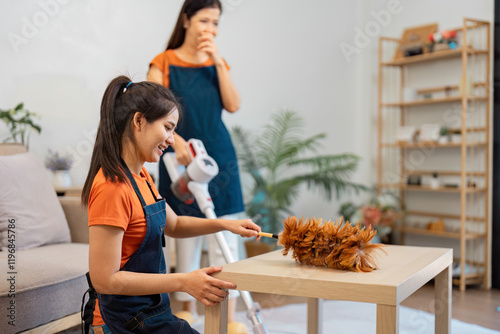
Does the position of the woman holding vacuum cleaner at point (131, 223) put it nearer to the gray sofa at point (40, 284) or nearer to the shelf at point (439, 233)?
the gray sofa at point (40, 284)

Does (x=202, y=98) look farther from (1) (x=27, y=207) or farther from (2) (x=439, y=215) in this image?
(2) (x=439, y=215)

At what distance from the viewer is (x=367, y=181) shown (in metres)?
4.71

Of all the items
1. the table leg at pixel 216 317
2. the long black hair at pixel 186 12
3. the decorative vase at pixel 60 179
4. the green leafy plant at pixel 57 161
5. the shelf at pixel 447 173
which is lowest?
the table leg at pixel 216 317

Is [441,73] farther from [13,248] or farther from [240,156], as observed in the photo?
[13,248]

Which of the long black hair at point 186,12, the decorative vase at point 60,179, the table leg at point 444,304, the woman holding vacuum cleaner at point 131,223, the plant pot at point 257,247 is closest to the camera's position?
the woman holding vacuum cleaner at point 131,223

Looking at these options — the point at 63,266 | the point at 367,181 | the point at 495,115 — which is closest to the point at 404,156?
the point at 367,181

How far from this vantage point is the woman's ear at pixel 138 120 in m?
1.33

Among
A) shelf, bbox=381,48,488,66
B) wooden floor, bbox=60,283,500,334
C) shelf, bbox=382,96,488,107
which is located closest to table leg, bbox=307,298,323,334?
wooden floor, bbox=60,283,500,334

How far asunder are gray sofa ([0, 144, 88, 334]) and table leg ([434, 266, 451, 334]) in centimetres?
126

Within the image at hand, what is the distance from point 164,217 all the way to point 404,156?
3301 millimetres

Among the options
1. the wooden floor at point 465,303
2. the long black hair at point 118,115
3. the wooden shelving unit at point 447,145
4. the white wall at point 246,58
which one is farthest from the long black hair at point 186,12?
the wooden shelving unit at point 447,145

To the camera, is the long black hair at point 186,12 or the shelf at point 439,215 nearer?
the long black hair at point 186,12

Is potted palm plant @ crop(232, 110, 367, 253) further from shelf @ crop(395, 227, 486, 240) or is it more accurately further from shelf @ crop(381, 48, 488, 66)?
shelf @ crop(381, 48, 488, 66)

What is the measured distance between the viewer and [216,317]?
4.03 ft
